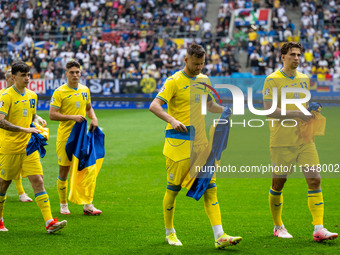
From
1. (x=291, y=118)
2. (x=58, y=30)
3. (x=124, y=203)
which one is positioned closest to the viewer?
(x=291, y=118)

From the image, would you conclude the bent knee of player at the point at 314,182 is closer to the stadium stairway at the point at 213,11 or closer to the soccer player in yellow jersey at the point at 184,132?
the soccer player in yellow jersey at the point at 184,132

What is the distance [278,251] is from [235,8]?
31240mm

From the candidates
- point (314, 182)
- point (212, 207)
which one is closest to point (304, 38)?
point (314, 182)

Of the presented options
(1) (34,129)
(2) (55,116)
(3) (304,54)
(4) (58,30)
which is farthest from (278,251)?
(4) (58,30)

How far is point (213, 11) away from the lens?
125 ft

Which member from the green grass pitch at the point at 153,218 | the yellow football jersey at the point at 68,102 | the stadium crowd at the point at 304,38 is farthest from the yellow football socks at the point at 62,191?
the stadium crowd at the point at 304,38

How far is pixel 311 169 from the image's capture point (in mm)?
6852

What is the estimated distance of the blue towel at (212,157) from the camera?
6.55 metres

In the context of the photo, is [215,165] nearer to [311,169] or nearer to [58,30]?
[311,169]

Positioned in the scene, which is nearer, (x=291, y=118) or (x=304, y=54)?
(x=291, y=118)

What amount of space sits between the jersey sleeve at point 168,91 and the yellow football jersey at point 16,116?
7.14 ft

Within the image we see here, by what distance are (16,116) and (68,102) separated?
134 cm

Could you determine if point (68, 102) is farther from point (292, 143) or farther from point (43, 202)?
point (292, 143)

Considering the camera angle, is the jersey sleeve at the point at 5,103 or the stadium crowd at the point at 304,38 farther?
the stadium crowd at the point at 304,38
